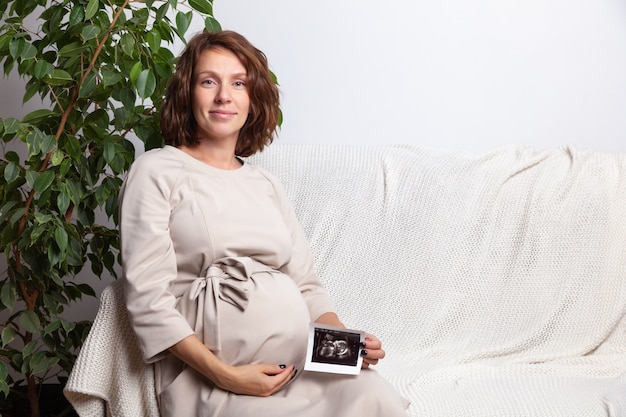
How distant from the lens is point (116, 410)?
161cm

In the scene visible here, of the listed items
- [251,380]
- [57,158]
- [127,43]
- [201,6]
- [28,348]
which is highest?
[201,6]

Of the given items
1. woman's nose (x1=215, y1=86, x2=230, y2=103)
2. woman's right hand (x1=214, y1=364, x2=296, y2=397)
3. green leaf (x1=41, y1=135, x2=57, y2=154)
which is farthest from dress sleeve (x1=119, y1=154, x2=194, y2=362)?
green leaf (x1=41, y1=135, x2=57, y2=154)

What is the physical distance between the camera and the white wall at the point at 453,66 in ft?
8.63

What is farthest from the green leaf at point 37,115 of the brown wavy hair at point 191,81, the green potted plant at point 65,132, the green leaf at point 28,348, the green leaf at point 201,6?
the green leaf at point 28,348

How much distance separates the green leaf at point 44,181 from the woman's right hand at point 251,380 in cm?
70

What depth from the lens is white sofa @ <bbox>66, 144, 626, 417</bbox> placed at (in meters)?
2.14

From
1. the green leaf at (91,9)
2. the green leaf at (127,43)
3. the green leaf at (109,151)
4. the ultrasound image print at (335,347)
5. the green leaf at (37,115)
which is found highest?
the green leaf at (91,9)

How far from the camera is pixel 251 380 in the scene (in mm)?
1486

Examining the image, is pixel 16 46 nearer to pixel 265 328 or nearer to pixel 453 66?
pixel 265 328

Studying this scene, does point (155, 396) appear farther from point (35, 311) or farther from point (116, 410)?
point (35, 311)

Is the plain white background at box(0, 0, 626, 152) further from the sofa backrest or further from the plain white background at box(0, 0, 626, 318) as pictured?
the sofa backrest

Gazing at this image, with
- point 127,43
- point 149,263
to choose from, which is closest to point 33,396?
point 149,263

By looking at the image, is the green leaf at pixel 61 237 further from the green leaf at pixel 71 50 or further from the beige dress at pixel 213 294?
the green leaf at pixel 71 50

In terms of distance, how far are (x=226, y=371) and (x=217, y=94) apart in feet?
2.06
